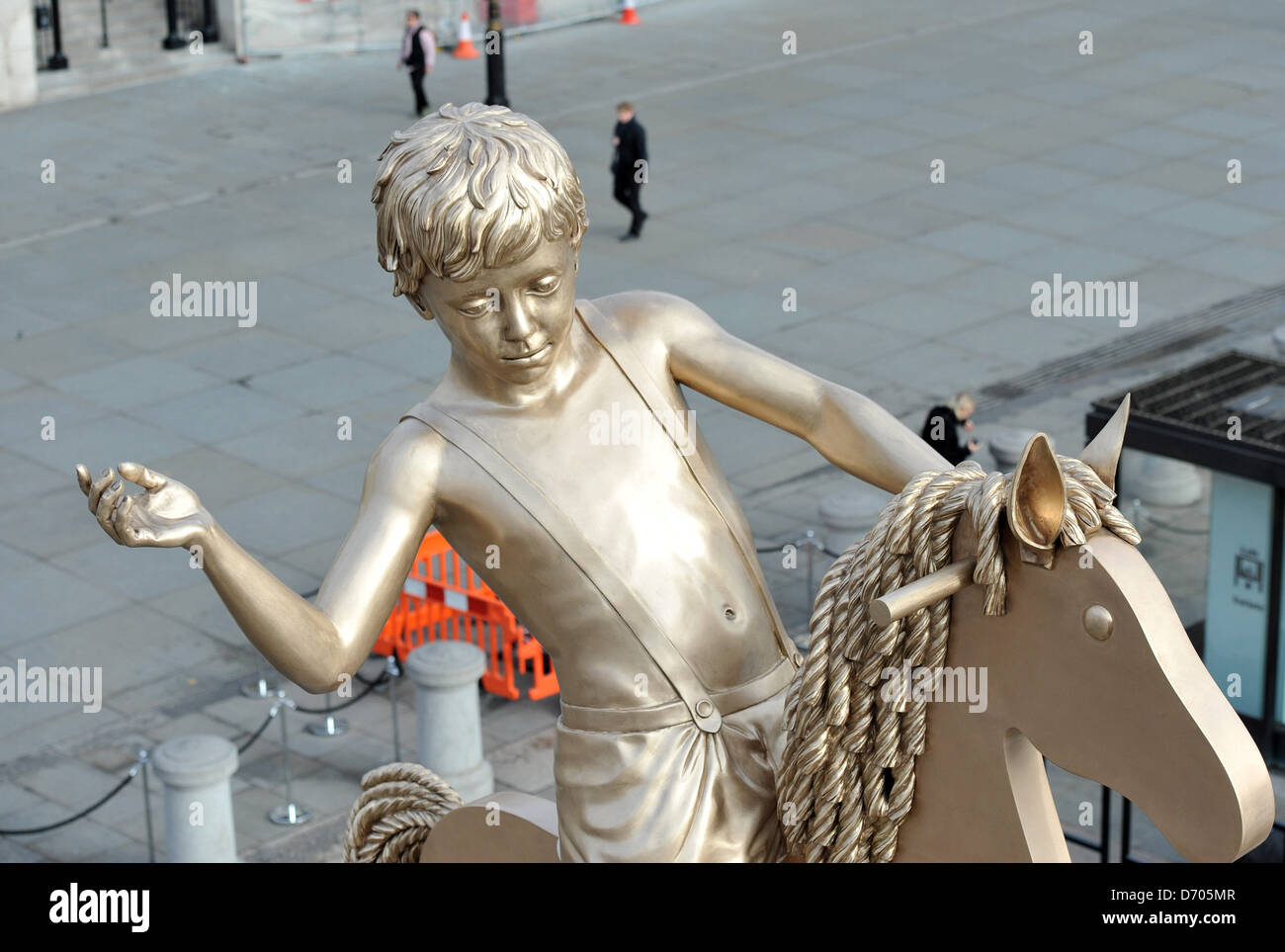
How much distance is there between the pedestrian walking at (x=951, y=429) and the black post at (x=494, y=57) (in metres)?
10.7

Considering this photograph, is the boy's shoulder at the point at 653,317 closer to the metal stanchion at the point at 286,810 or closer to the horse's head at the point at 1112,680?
the horse's head at the point at 1112,680

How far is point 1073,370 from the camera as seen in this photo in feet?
57.0

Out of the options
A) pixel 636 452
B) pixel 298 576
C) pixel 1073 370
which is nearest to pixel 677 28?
pixel 1073 370

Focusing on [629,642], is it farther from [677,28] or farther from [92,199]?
[677,28]

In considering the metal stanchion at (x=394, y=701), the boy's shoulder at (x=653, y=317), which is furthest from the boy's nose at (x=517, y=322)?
the metal stanchion at (x=394, y=701)

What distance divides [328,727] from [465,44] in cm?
1753

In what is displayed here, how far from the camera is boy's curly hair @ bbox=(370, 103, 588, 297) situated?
14.9 feet

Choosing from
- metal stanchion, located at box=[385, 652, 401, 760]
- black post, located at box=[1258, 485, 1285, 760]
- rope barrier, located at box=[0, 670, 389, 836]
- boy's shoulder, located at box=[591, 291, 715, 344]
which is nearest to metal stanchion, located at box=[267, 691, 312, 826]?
rope barrier, located at box=[0, 670, 389, 836]

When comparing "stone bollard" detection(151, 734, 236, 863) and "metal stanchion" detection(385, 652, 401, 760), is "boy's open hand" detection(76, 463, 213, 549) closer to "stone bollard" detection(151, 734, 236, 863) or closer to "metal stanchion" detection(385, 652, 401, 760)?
"stone bollard" detection(151, 734, 236, 863)

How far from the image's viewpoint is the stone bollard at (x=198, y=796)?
10.0 m

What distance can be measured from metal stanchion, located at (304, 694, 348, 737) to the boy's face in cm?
764

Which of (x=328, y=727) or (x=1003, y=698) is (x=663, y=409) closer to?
(x=1003, y=698)

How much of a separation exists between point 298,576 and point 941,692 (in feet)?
32.4

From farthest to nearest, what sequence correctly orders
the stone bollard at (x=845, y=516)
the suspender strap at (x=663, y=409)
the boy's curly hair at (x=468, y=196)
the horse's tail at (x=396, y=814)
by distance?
the stone bollard at (x=845, y=516) < the horse's tail at (x=396, y=814) < the suspender strap at (x=663, y=409) < the boy's curly hair at (x=468, y=196)
